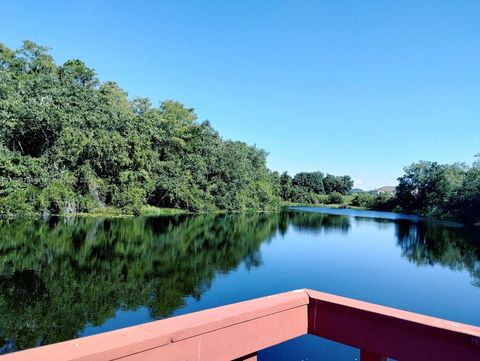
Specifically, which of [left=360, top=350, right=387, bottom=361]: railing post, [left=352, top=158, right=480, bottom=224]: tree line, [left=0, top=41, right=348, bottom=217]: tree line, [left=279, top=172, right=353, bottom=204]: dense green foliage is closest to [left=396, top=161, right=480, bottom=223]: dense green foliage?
[left=352, top=158, right=480, bottom=224]: tree line

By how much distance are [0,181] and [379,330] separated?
24.9m

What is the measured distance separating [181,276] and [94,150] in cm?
1984

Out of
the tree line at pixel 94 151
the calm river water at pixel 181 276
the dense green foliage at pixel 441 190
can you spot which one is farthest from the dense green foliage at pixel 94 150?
the dense green foliage at pixel 441 190

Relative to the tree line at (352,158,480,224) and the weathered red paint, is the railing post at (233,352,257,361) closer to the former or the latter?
the weathered red paint

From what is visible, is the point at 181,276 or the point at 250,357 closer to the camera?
the point at 250,357

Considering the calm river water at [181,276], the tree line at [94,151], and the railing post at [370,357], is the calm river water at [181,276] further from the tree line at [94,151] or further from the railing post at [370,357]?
the railing post at [370,357]

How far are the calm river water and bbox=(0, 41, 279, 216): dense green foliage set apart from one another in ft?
14.1

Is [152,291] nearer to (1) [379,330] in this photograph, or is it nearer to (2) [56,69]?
(1) [379,330]

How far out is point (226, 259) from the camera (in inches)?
600

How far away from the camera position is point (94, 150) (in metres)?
28.6

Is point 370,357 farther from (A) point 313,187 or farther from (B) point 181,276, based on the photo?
(A) point 313,187

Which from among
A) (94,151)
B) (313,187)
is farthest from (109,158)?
(313,187)

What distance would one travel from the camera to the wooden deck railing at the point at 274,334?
3.14 feet

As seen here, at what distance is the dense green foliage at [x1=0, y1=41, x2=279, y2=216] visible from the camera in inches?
937
